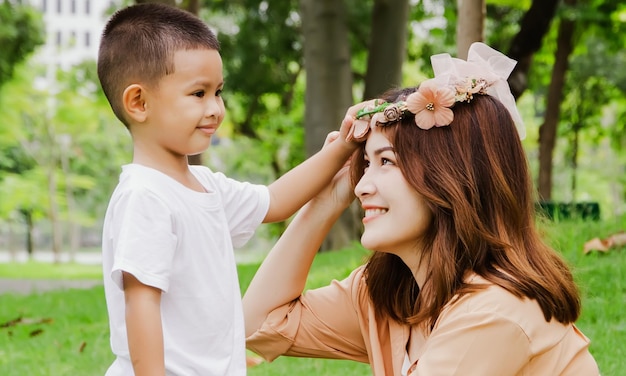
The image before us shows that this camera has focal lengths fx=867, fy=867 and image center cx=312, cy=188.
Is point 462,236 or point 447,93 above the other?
point 447,93

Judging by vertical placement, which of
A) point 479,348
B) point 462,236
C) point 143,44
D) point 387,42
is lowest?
point 479,348

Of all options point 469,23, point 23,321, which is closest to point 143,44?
point 469,23

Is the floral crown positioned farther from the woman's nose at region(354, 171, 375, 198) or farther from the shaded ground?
the shaded ground

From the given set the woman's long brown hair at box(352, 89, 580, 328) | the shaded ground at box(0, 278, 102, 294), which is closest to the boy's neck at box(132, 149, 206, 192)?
the woman's long brown hair at box(352, 89, 580, 328)

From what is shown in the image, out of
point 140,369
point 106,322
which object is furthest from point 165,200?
point 106,322

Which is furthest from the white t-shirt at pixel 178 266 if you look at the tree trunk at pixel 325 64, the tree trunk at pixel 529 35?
the tree trunk at pixel 529 35

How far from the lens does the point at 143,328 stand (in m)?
1.98

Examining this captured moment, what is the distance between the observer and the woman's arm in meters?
2.54

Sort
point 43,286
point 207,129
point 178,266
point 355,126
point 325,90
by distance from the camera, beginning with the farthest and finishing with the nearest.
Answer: point 43,286 → point 325,90 → point 355,126 → point 207,129 → point 178,266

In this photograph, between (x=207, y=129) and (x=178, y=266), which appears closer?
(x=178, y=266)

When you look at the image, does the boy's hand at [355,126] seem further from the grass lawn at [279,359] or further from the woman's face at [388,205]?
the grass lawn at [279,359]

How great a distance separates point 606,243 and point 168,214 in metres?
3.75

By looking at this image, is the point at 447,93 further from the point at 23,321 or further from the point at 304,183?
the point at 23,321

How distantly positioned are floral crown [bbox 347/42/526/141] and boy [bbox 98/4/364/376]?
405mm
